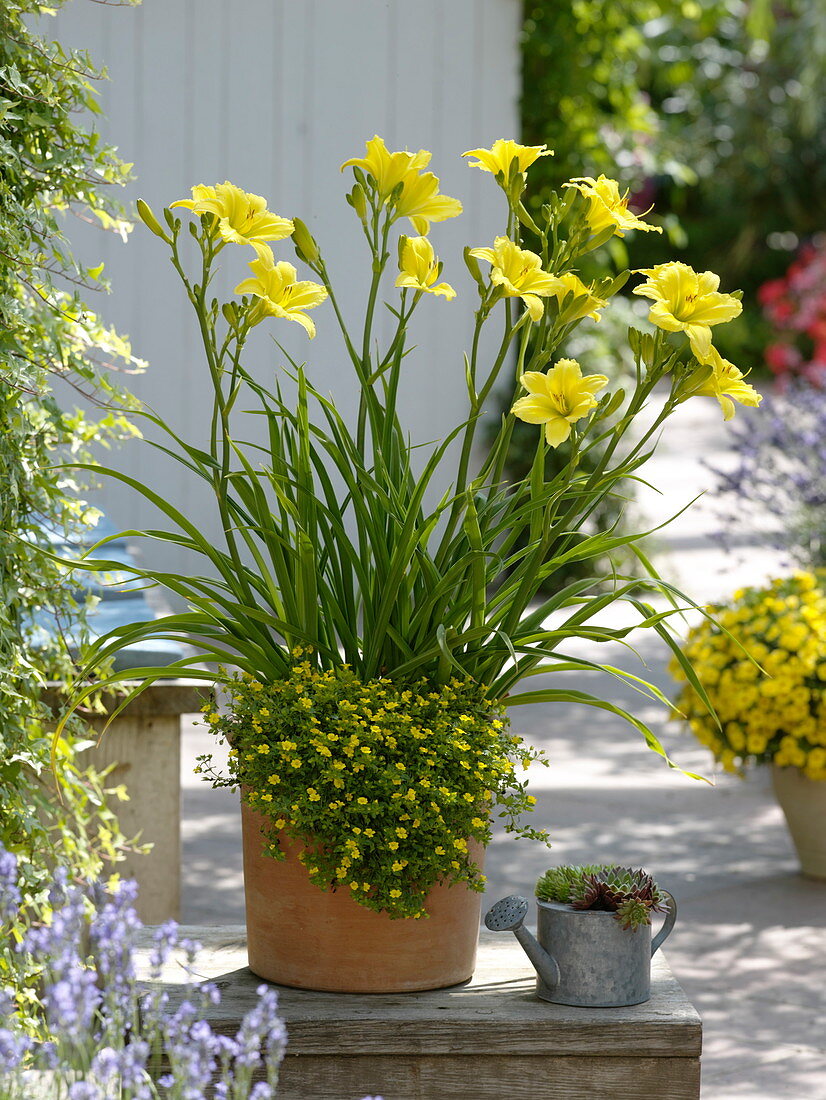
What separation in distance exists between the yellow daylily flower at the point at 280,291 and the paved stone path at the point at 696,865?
1585 mm

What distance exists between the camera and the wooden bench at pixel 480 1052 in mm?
1667

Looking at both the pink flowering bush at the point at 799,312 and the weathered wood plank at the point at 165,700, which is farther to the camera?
the pink flowering bush at the point at 799,312

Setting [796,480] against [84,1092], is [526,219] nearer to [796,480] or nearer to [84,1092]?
[84,1092]

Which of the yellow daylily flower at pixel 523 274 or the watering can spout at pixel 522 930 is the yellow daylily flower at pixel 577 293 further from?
the watering can spout at pixel 522 930

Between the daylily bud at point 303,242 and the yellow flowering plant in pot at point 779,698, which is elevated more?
the daylily bud at point 303,242

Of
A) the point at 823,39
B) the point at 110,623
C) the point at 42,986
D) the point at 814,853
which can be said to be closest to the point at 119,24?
the point at 110,623

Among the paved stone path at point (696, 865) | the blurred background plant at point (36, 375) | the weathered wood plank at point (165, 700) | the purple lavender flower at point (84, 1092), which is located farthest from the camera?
the paved stone path at point (696, 865)

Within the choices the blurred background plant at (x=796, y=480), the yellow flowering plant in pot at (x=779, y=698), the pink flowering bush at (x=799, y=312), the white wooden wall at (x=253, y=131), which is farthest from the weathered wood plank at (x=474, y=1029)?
the pink flowering bush at (x=799, y=312)

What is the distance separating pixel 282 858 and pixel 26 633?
628 millimetres

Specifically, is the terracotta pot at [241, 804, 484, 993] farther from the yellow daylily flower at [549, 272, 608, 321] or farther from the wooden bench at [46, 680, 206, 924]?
the wooden bench at [46, 680, 206, 924]

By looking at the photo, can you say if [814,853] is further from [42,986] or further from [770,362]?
[770,362]

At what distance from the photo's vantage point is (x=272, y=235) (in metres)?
1.71

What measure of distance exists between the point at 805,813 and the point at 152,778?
1725 millimetres

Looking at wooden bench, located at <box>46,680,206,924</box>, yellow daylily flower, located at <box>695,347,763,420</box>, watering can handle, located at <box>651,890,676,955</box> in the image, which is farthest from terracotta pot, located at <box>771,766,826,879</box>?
yellow daylily flower, located at <box>695,347,763,420</box>
